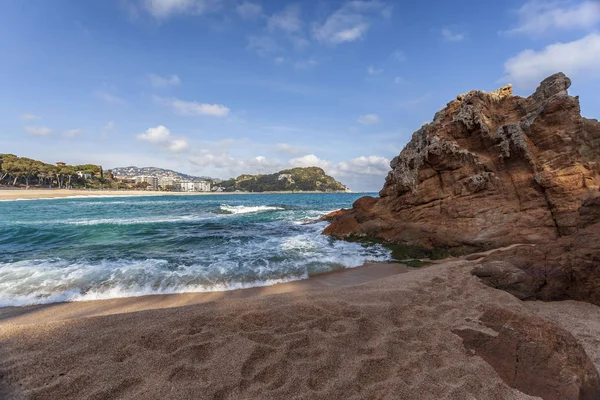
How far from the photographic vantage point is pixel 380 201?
15.2m

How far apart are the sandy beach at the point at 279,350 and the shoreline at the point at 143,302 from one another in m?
0.54

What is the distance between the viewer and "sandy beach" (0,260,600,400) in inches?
98.0

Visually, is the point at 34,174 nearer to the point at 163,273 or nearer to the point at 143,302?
the point at 163,273

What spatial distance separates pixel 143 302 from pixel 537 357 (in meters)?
6.59

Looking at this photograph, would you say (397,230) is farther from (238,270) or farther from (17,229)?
(17,229)

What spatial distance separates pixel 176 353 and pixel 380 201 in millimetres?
13680

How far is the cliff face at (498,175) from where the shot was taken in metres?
8.66

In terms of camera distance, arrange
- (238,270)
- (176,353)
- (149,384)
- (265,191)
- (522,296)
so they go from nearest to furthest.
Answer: (149,384) → (176,353) → (522,296) → (238,270) → (265,191)

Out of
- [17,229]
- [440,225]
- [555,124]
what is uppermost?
[555,124]

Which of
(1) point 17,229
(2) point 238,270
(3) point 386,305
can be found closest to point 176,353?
(3) point 386,305

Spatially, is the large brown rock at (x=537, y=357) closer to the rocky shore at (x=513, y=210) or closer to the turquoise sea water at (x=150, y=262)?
the rocky shore at (x=513, y=210)

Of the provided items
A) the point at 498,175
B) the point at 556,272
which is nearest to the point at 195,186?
the point at 498,175

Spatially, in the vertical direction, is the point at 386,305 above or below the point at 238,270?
above

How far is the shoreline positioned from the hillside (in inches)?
5821
